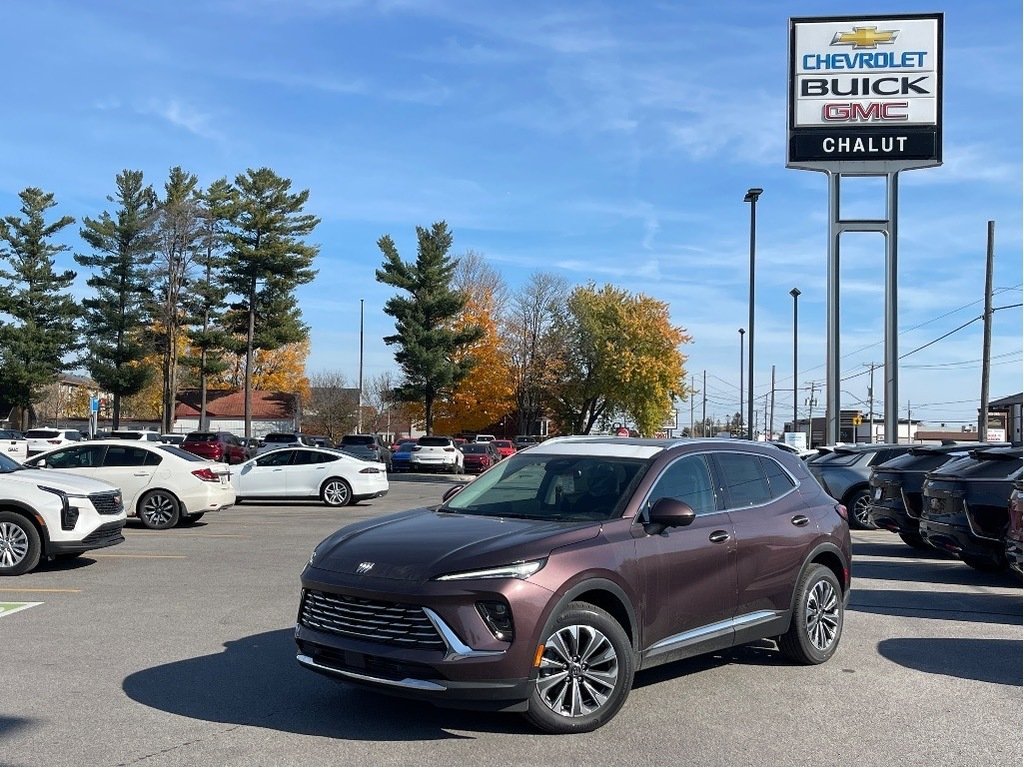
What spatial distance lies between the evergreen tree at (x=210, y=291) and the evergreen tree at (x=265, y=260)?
2.41ft

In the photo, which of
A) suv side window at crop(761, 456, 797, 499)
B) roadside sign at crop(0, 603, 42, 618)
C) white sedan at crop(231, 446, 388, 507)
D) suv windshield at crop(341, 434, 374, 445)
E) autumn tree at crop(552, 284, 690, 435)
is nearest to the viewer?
suv side window at crop(761, 456, 797, 499)

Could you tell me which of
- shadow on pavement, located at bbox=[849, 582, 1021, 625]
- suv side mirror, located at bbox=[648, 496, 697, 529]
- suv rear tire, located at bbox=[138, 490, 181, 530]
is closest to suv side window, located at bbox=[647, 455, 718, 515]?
suv side mirror, located at bbox=[648, 496, 697, 529]

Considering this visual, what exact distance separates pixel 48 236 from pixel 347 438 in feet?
95.7

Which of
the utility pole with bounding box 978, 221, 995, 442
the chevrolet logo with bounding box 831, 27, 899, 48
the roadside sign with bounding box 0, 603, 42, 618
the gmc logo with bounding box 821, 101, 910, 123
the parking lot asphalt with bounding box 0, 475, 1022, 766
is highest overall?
the chevrolet logo with bounding box 831, 27, 899, 48

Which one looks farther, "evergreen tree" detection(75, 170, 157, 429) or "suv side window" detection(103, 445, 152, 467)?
A: "evergreen tree" detection(75, 170, 157, 429)

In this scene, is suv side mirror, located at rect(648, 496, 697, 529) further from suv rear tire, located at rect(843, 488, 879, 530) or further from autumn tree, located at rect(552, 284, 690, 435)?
autumn tree, located at rect(552, 284, 690, 435)

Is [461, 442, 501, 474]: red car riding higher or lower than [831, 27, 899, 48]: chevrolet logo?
lower

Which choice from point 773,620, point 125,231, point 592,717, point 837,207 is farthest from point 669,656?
point 125,231

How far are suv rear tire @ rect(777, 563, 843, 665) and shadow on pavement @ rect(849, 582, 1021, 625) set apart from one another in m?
2.31

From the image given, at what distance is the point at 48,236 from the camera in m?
60.6

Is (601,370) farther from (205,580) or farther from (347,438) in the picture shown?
Answer: (205,580)

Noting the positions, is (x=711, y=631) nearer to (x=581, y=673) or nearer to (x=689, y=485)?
(x=689, y=485)

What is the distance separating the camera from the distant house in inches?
3086

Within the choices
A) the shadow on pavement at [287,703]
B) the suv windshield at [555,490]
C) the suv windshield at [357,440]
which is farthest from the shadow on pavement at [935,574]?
the suv windshield at [357,440]
